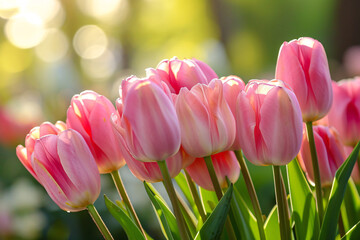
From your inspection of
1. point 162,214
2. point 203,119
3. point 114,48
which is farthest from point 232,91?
point 114,48

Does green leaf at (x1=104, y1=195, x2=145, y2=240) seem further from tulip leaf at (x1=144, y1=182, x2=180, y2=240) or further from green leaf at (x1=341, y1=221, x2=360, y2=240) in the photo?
green leaf at (x1=341, y1=221, x2=360, y2=240)

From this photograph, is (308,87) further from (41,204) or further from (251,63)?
(251,63)

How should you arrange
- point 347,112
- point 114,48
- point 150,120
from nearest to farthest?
point 150,120, point 347,112, point 114,48

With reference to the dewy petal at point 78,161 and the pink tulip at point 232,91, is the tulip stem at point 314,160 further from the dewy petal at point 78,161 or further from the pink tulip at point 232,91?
the dewy petal at point 78,161

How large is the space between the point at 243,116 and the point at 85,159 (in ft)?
0.52

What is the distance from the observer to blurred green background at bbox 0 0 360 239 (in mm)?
1762

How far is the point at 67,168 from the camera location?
1.67 ft

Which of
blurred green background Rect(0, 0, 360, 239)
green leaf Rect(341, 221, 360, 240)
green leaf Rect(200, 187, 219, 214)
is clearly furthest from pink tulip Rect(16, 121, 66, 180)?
blurred green background Rect(0, 0, 360, 239)

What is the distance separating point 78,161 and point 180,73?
0.13 m

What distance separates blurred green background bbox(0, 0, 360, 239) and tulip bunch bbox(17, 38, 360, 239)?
106 centimetres

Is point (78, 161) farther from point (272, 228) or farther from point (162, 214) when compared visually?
point (272, 228)

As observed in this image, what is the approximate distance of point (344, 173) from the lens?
0.52m

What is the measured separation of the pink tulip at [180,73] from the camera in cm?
53

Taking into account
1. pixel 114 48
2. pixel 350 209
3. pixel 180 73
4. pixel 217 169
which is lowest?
pixel 114 48
